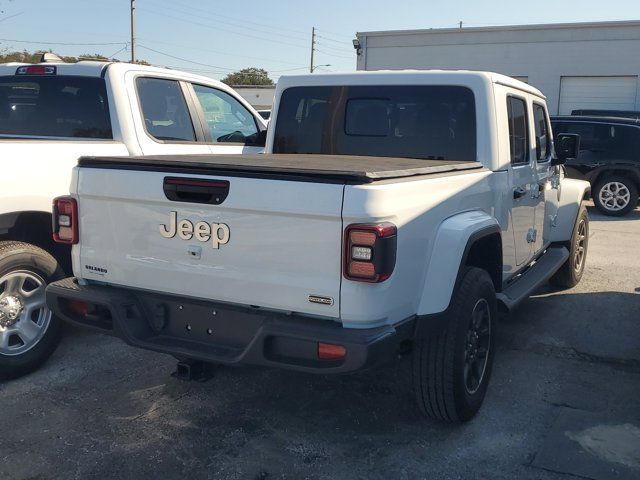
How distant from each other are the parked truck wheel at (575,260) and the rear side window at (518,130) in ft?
5.78

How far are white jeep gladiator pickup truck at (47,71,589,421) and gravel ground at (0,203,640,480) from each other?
30 cm

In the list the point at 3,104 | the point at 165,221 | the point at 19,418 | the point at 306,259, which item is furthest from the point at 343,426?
the point at 3,104

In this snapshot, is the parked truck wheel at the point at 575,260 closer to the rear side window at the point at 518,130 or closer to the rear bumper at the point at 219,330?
the rear side window at the point at 518,130

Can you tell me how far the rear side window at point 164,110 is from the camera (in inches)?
204

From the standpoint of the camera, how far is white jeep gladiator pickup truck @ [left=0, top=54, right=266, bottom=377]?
411 centimetres

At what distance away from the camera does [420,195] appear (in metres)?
3.01

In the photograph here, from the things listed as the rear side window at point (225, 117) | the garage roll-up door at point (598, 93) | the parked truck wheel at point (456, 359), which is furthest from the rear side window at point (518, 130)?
the garage roll-up door at point (598, 93)

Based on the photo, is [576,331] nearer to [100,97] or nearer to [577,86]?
[100,97]

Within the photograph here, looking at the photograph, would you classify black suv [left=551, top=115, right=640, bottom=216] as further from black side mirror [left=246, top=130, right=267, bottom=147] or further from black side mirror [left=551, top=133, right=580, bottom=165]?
black side mirror [left=246, top=130, right=267, bottom=147]

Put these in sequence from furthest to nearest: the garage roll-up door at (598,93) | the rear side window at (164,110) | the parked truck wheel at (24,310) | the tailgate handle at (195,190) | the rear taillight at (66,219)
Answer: the garage roll-up door at (598,93) < the rear side window at (164,110) < the parked truck wheel at (24,310) < the rear taillight at (66,219) < the tailgate handle at (195,190)

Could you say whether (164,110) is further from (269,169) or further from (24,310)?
(269,169)

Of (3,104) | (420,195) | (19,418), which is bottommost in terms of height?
(19,418)

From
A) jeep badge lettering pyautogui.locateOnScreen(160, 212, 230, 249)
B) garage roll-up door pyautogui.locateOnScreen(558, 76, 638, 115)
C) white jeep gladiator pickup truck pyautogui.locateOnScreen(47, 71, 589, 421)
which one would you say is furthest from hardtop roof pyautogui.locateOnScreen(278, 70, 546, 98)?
garage roll-up door pyautogui.locateOnScreen(558, 76, 638, 115)

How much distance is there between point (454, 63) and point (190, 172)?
26.2 m
